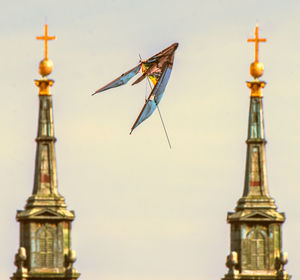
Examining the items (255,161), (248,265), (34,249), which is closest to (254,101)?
(255,161)

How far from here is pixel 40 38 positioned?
88.7 meters

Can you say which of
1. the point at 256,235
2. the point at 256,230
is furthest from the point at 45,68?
the point at 256,235

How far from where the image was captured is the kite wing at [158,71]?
9112cm

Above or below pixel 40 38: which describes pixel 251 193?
below

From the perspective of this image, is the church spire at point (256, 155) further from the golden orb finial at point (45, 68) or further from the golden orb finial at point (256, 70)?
the golden orb finial at point (45, 68)

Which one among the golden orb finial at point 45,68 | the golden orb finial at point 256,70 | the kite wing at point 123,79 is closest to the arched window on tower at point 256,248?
the golden orb finial at point 256,70

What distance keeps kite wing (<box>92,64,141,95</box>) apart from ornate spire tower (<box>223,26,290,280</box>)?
→ 8.13 meters

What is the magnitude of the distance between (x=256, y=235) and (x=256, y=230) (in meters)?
0.26

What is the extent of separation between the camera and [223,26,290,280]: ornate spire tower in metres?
86.5

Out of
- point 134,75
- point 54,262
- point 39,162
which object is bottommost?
point 54,262

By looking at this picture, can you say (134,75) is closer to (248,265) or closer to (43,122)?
(43,122)

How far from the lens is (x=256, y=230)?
285 ft

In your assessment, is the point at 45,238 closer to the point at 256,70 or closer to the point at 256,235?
the point at 256,235

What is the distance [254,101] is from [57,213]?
12334mm
